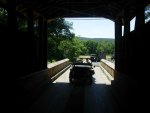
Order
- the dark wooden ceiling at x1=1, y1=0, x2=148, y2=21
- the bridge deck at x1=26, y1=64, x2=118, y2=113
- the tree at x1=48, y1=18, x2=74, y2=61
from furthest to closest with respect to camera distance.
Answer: the tree at x1=48, y1=18, x2=74, y2=61 < the dark wooden ceiling at x1=1, y1=0, x2=148, y2=21 < the bridge deck at x1=26, y1=64, x2=118, y2=113

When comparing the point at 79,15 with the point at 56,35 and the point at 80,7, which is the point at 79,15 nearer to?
the point at 80,7

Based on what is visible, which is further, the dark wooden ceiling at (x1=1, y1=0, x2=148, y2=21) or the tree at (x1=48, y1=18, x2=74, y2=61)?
the tree at (x1=48, y1=18, x2=74, y2=61)

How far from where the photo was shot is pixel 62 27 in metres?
67.0

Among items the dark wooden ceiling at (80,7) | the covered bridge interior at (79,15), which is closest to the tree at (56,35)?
the dark wooden ceiling at (80,7)

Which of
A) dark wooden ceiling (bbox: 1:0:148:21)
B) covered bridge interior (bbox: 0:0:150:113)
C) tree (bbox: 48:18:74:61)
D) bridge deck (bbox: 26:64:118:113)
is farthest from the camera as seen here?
tree (bbox: 48:18:74:61)

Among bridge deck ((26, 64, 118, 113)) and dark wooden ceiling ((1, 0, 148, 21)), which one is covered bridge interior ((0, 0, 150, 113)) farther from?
bridge deck ((26, 64, 118, 113))

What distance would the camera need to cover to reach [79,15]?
26266 millimetres

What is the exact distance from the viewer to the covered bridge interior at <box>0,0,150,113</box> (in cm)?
1203

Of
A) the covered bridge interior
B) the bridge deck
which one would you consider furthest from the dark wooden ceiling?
the bridge deck

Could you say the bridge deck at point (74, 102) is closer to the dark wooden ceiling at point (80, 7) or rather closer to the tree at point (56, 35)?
the dark wooden ceiling at point (80, 7)

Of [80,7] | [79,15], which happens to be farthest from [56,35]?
[80,7]

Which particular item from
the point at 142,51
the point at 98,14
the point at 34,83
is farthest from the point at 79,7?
the point at 142,51

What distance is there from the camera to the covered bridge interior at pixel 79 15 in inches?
474

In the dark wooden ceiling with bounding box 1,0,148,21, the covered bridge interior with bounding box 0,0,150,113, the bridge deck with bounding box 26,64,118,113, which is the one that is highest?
the dark wooden ceiling with bounding box 1,0,148,21
